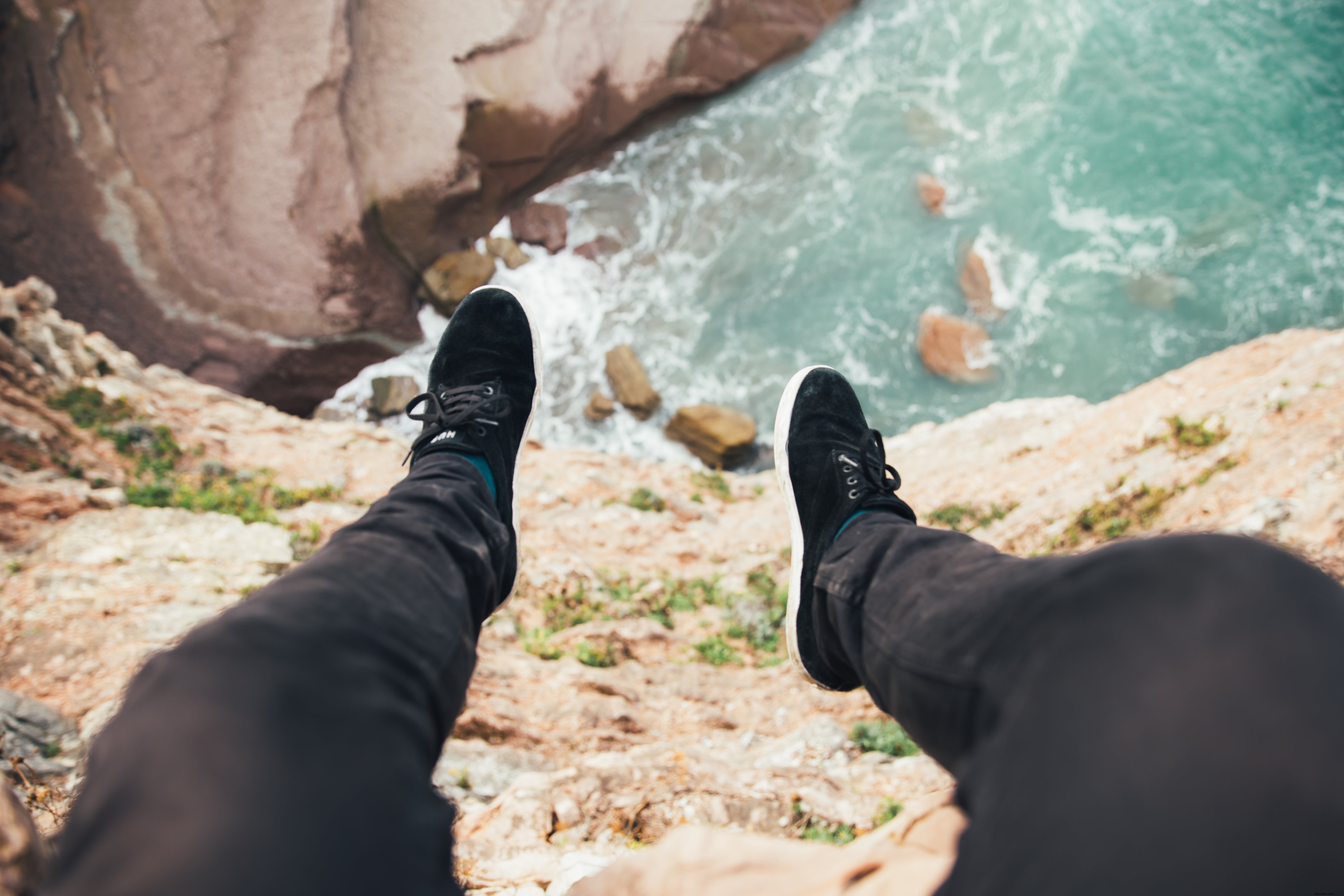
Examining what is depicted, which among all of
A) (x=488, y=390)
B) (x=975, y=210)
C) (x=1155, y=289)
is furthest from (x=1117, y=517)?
(x=975, y=210)

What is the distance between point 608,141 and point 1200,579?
33.0 feet

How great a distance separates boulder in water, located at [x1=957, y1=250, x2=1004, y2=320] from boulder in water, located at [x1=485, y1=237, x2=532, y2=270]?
6165 mm

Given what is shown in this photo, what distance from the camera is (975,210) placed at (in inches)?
368

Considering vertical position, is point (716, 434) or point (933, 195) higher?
point (933, 195)

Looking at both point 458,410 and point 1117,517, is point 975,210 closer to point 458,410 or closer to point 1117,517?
point 1117,517

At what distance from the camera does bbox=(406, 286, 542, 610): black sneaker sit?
2.49m

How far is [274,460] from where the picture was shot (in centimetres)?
502

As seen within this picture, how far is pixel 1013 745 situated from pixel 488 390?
2431 mm

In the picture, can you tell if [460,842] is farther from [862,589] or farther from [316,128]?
[316,128]

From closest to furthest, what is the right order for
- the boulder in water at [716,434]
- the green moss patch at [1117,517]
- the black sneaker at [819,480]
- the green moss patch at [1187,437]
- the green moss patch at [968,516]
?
the black sneaker at [819,480] < the green moss patch at [1117,517] < the green moss patch at [1187,437] < the green moss patch at [968,516] < the boulder in water at [716,434]

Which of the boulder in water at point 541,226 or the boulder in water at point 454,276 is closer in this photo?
the boulder in water at point 454,276

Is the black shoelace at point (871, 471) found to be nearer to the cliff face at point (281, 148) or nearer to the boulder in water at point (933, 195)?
the cliff face at point (281, 148)

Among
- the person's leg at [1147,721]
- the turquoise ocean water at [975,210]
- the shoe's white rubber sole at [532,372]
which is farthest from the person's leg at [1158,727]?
the turquoise ocean water at [975,210]

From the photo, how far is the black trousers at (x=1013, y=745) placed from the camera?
84cm
